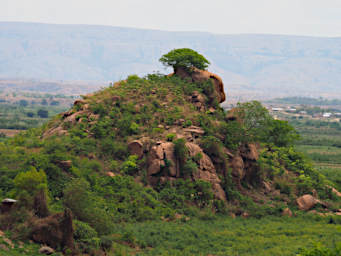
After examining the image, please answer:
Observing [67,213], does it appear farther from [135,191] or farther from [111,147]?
[111,147]

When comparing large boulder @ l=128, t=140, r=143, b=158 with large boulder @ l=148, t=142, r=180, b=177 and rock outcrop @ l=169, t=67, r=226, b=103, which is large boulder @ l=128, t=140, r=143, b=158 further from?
rock outcrop @ l=169, t=67, r=226, b=103

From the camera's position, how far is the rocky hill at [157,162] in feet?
103

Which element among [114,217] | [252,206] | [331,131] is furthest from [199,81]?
[331,131]

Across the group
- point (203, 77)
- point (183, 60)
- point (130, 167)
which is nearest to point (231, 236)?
point (130, 167)

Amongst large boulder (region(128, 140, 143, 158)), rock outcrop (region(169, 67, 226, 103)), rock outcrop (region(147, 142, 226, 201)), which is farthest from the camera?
rock outcrop (region(169, 67, 226, 103))

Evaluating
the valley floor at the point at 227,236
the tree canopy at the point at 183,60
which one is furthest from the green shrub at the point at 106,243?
the tree canopy at the point at 183,60

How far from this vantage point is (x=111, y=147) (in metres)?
39.5

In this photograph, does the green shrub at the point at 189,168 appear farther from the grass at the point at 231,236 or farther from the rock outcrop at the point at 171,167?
the grass at the point at 231,236

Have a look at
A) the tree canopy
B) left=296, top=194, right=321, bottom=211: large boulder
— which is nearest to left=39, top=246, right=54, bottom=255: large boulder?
left=296, top=194, right=321, bottom=211: large boulder

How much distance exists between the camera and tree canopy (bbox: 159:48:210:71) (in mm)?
48656

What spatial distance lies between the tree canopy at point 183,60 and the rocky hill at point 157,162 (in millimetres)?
887

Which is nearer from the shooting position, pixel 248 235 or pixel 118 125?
pixel 248 235

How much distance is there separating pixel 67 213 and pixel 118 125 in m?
16.3

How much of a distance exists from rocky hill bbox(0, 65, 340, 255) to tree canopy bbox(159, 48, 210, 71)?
2.91 ft
